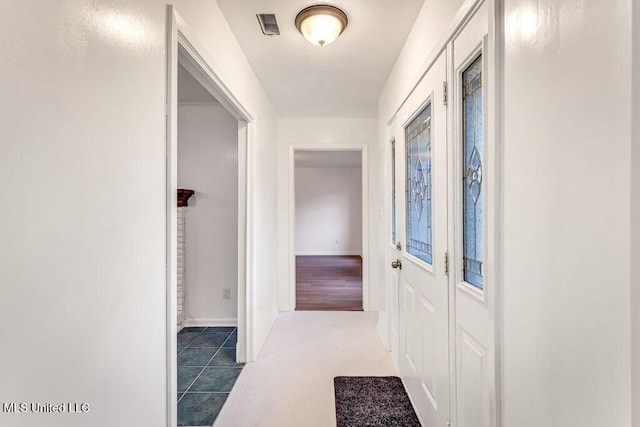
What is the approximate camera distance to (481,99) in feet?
3.99

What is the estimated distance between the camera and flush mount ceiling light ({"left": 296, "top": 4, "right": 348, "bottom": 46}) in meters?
1.83

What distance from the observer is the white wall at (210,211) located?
3.53 m

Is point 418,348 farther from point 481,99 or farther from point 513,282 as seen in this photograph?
point 481,99

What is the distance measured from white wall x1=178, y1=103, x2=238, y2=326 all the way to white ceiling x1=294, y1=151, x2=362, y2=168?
126 inches

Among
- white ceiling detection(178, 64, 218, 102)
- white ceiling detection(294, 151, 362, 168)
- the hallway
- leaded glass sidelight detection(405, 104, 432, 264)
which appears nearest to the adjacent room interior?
white ceiling detection(178, 64, 218, 102)

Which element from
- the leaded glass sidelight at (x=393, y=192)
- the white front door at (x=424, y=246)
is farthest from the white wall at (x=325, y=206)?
the white front door at (x=424, y=246)

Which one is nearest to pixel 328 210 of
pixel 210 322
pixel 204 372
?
pixel 210 322

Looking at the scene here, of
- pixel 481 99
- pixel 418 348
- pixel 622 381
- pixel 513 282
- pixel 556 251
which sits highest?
pixel 481 99

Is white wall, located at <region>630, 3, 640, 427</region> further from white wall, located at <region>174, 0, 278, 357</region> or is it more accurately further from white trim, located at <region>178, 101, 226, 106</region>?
white trim, located at <region>178, 101, 226, 106</region>

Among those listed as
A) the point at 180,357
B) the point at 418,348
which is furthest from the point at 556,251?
the point at 180,357

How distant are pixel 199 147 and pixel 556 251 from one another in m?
3.44

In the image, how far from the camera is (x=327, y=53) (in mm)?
2416

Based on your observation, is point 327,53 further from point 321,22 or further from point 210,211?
point 210,211

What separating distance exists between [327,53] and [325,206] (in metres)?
6.46
